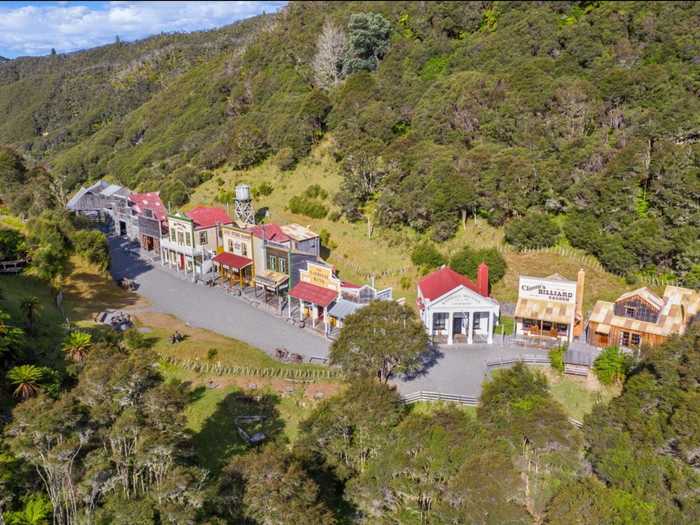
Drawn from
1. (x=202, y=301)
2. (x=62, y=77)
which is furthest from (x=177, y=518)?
(x=62, y=77)

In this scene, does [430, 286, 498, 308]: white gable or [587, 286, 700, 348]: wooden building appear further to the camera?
[430, 286, 498, 308]: white gable

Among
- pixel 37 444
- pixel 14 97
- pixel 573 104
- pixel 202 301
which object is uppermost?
pixel 14 97

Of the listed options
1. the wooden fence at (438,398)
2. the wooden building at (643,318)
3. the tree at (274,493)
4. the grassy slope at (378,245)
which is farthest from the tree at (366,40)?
the tree at (274,493)

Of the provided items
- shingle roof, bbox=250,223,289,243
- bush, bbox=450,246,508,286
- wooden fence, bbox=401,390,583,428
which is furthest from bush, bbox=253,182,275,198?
wooden fence, bbox=401,390,583,428

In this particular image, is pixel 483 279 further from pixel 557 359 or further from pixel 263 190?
pixel 263 190

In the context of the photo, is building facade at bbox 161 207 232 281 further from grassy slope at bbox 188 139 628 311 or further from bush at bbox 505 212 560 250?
bush at bbox 505 212 560 250

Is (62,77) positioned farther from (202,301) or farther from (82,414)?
(82,414)
